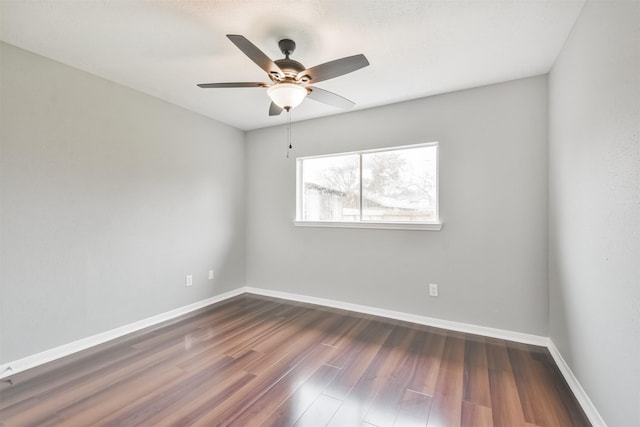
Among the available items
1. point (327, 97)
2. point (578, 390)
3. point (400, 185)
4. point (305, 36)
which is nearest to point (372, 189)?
point (400, 185)

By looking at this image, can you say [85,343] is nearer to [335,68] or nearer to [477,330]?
[335,68]

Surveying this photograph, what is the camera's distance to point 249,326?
2.95m

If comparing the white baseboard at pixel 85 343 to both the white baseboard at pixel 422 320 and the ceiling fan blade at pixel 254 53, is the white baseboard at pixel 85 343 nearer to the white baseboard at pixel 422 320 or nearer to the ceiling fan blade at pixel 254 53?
the white baseboard at pixel 422 320

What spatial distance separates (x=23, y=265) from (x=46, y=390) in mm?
938

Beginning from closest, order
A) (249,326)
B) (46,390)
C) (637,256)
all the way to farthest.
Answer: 1. (637,256)
2. (46,390)
3. (249,326)

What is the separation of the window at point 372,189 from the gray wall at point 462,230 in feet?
0.39

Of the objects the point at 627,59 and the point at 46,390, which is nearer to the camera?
the point at 627,59

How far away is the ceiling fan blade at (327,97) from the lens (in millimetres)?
2066

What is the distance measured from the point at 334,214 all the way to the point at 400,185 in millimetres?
925

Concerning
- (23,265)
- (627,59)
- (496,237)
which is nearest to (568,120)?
(627,59)

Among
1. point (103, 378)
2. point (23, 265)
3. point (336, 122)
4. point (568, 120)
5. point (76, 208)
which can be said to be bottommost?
point (103, 378)

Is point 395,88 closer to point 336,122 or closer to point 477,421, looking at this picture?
point 336,122

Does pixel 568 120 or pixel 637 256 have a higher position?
pixel 568 120

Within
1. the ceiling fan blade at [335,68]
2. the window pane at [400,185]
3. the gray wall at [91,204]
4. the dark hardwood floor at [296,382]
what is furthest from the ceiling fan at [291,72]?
the dark hardwood floor at [296,382]
